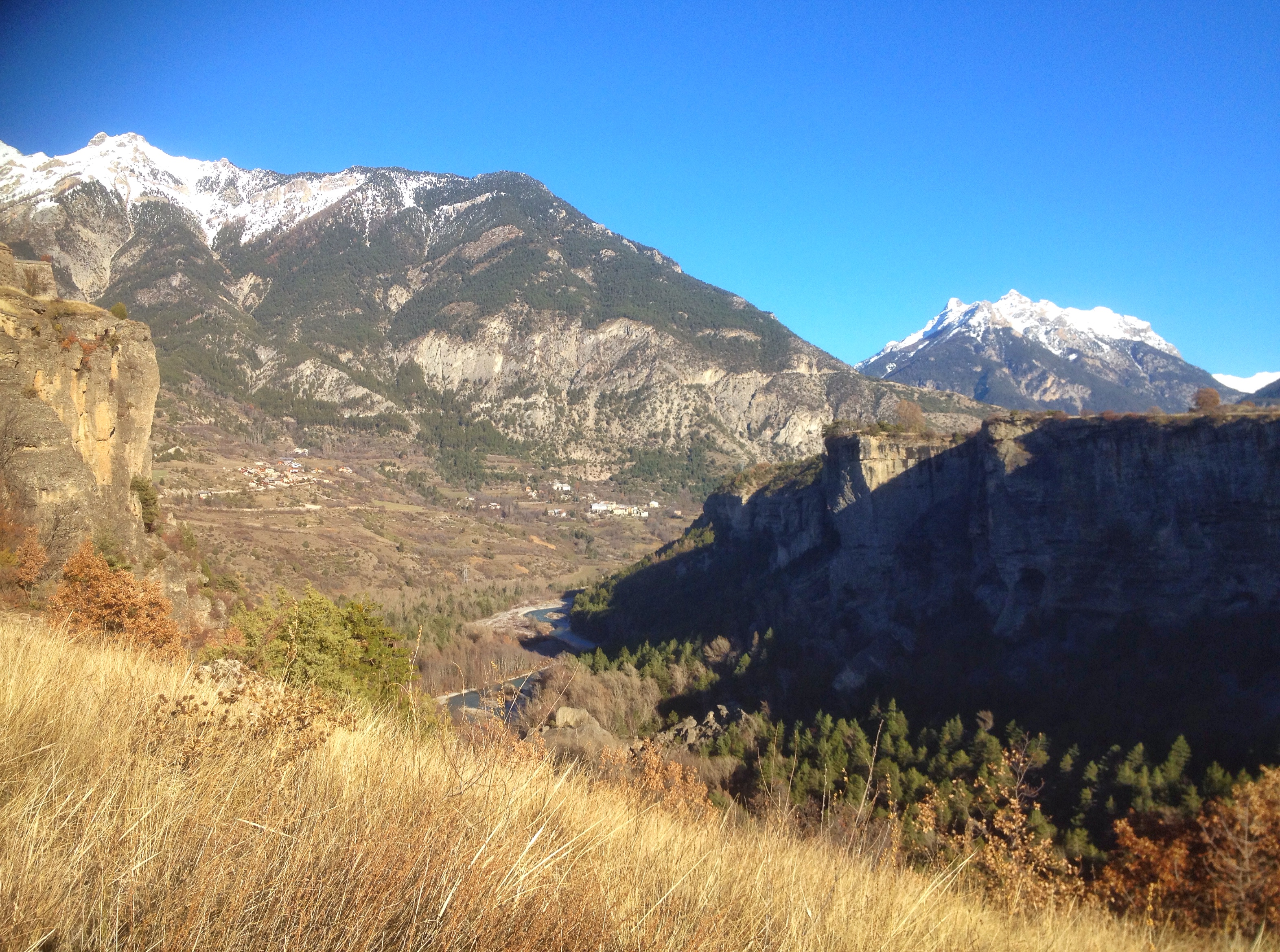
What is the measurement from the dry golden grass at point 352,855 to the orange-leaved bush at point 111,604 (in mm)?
4187

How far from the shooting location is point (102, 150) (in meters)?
183

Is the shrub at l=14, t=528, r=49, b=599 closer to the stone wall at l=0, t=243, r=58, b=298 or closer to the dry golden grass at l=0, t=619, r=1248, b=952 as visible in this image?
the stone wall at l=0, t=243, r=58, b=298

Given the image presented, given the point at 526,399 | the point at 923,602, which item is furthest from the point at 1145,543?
the point at 526,399

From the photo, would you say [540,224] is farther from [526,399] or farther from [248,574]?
[248,574]

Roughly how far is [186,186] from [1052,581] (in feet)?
754

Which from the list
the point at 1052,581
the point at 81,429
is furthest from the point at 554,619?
the point at 81,429

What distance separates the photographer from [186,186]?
627ft

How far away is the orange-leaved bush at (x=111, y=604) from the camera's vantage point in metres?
8.70

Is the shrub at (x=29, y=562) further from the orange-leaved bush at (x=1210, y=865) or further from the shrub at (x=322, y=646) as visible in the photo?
the orange-leaved bush at (x=1210, y=865)

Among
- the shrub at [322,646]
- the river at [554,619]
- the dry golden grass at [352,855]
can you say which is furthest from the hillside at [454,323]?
the dry golden grass at [352,855]

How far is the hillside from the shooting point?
129 meters

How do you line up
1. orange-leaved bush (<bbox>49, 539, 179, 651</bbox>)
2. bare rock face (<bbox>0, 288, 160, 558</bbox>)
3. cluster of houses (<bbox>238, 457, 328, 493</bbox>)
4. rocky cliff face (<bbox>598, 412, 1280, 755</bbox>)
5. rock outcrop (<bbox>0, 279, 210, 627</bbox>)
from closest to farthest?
orange-leaved bush (<bbox>49, 539, 179, 651</bbox>) < rock outcrop (<bbox>0, 279, 210, 627</bbox>) < bare rock face (<bbox>0, 288, 160, 558</bbox>) < rocky cliff face (<bbox>598, 412, 1280, 755</bbox>) < cluster of houses (<bbox>238, 457, 328, 493</bbox>)

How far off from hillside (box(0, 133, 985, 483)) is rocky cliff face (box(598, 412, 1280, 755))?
7814 cm

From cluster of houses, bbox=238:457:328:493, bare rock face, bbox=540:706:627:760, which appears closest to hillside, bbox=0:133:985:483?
cluster of houses, bbox=238:457:328:493
